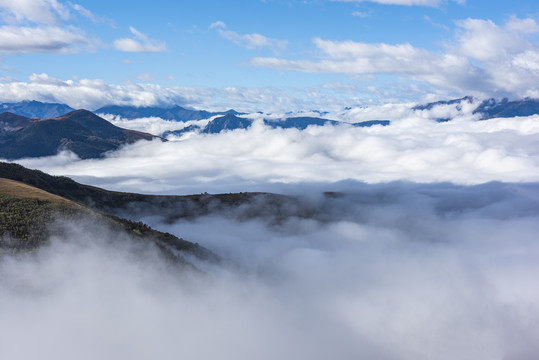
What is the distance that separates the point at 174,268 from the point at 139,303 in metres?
17.9

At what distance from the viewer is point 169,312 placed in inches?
3787

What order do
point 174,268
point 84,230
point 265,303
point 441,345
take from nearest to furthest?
point 84,230 < point 174,268 < point 265,303 < point 441,345

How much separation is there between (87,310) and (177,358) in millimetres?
24128

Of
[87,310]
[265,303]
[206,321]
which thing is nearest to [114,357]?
[87,310]

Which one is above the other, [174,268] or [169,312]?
[174,268]

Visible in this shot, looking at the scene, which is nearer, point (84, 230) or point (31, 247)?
point (31, 247)

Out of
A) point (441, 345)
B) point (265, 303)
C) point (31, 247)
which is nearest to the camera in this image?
point (31, 247)

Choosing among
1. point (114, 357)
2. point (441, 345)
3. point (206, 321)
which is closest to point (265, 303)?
point (206, 321)

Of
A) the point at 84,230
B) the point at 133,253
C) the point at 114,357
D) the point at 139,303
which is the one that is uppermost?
the point at 84,230

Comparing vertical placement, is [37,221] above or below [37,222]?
above

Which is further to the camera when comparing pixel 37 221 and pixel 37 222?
pixel 37 221

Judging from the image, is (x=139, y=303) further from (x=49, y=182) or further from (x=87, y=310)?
(x=49, y=182)

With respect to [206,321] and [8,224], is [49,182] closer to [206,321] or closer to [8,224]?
[8,224]

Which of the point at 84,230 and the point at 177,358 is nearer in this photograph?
the point at 177,358
